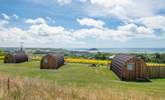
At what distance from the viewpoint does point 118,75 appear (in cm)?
3738

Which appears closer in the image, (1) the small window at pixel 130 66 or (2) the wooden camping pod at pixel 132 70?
(2) the wooden camping pod at pixel 132 70

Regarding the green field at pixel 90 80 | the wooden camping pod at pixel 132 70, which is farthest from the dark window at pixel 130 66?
the green field at pixel 90 80

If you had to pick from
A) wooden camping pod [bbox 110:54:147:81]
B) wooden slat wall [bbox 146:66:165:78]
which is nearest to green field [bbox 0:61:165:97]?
wooden camping pod [bbox 110:54:147:81]

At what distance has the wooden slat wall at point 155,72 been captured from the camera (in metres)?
40.3

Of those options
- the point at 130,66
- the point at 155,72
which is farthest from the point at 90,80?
the point at 155,72

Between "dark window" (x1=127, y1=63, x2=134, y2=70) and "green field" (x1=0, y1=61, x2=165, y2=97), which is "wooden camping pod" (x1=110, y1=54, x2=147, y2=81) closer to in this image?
"dark window" (x1=127, y1=63, x2=134, y2=70)

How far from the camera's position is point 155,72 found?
40.9 meters

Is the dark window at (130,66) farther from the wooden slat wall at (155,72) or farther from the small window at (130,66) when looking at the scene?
the wooden slat wall at (155,72)

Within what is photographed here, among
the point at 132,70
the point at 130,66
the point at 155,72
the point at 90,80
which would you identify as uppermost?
the point at 130,66

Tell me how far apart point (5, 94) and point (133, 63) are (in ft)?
94.1

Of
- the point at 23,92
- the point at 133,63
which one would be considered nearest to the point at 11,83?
the point at 23,92

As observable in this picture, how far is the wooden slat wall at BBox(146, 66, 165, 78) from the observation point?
132ft

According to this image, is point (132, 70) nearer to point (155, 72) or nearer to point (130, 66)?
point (130, 66)

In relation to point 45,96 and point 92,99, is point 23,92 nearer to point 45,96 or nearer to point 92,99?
point 45,96
